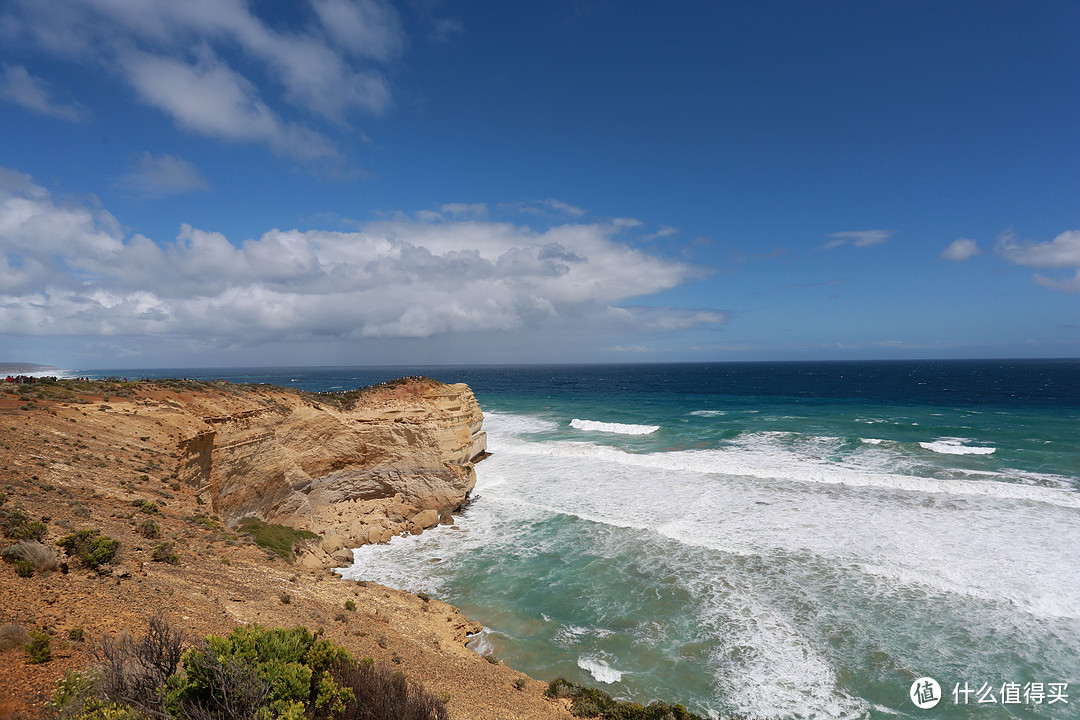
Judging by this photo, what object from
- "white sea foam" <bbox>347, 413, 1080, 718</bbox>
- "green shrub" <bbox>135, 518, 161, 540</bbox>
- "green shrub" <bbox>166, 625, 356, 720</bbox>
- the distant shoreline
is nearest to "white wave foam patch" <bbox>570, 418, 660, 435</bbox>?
"white sea foam" <bbox>347, 413, 1080, 718</bbox>

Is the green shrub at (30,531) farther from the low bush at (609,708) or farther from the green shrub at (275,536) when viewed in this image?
the low bush at (609,708)

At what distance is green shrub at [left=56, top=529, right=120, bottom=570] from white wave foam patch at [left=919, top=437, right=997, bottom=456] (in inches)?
1605

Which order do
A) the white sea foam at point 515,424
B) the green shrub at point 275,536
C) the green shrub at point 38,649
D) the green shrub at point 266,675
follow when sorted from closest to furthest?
the green shrub at point 266,675 → the green shrub at point 38,649 → the green shrub at point 275,536 → the white sea foam at point 515,424

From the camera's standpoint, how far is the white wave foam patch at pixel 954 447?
95.0 feet

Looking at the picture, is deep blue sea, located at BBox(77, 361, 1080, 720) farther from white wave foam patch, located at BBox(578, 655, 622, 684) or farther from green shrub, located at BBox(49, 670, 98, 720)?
green shrub, located at BBox(49, 670, 98, 720)

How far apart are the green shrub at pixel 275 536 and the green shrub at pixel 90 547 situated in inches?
198

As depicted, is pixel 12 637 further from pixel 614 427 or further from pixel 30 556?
pixel 614 427

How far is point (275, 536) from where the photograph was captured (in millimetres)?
13906

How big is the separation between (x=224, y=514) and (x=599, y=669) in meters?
12.7

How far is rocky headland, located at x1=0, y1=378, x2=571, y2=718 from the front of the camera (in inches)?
269

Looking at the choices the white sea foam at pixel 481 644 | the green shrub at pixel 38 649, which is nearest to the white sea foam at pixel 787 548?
the white sea foam at pixel 481 644

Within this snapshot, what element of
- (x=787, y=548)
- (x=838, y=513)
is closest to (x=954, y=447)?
(x=838, y=513)

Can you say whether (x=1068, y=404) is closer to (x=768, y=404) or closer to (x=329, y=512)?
(x=768, y=404)

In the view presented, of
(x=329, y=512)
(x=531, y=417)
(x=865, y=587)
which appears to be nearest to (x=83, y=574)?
(x=329, y=512)
